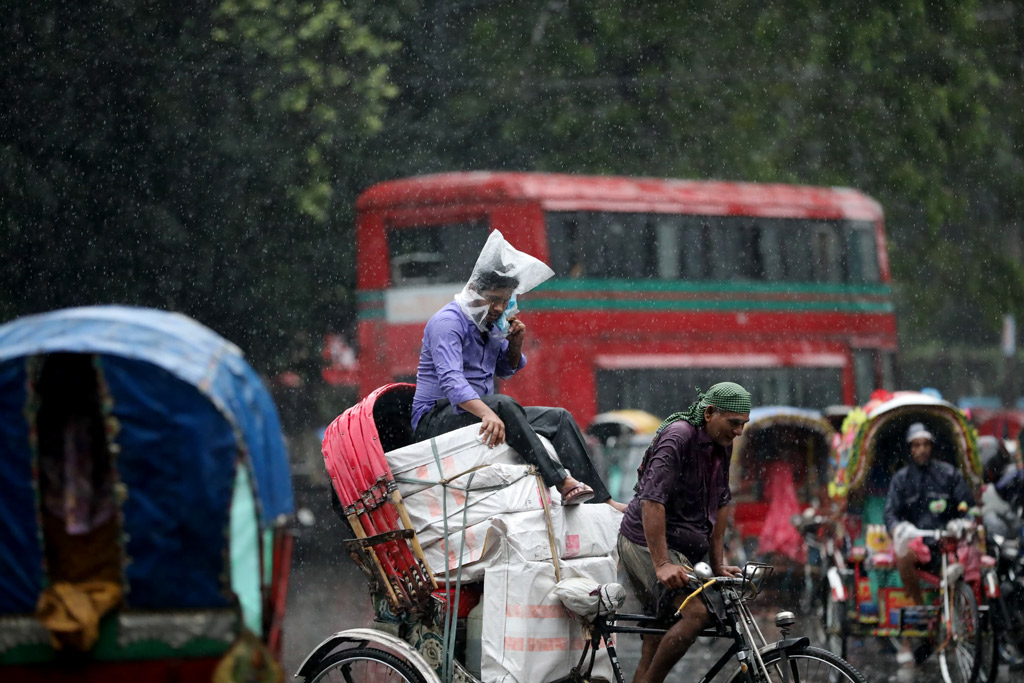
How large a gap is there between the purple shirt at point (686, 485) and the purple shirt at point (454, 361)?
2.49 feet

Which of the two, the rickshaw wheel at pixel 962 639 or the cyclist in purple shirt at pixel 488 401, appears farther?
the rickshaw wheel at pixel 962 639

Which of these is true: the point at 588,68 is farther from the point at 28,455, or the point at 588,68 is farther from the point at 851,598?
the point at 28,455

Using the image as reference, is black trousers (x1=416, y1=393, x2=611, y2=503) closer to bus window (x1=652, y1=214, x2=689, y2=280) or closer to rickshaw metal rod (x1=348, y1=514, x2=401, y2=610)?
rickshaw metal rod (x1=348, y1=514, x2=401, y2=610)

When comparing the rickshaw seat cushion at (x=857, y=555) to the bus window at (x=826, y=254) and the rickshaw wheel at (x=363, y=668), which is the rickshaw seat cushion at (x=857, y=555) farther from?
the bus window at (x=826, y=254)

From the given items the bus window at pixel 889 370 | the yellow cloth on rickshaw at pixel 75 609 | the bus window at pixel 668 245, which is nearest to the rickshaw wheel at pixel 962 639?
the yellow cloth on rickshaw at pixel 75 609

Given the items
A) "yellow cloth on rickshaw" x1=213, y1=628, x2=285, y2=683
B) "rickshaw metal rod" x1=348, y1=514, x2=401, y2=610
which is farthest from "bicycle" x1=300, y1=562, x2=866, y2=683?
"yellow cloth on rickshaw" x1=213, y1=628, x2=285, y2=683

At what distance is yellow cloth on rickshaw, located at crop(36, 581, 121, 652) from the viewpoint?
132 inches

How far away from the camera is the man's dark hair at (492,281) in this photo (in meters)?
5.51

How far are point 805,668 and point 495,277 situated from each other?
6.27 feet

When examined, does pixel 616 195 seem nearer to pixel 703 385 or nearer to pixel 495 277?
pixel 703 385

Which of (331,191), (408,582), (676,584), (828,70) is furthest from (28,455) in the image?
(828,70)

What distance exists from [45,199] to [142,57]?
8.56 feet

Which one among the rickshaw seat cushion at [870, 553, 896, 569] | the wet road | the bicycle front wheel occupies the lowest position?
the wet road

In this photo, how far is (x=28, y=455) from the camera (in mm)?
3416
